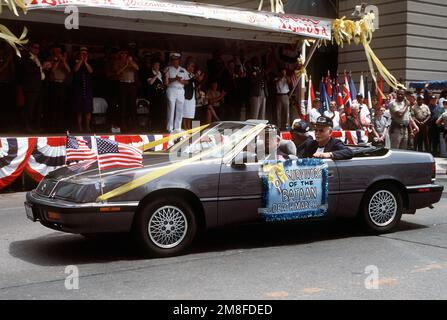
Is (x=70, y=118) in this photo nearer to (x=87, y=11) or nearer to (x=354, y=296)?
(x=87, y=11)

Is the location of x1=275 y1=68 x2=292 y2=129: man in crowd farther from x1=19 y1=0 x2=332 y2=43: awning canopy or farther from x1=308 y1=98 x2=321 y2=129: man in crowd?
x1=19 y1=0 x2=332 y2=43: awning canopy

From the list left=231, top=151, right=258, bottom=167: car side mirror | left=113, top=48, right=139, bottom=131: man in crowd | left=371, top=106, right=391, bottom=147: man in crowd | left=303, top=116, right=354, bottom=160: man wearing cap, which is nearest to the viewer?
left=231, top=151, right=258, bottom=167: car side mirror

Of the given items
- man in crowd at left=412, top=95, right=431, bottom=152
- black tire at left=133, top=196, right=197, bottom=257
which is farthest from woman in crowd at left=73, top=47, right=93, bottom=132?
man in crowd at left=412, top=95, right=431, bottom=152

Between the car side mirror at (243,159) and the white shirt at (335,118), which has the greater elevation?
the white shirt at (335,118)

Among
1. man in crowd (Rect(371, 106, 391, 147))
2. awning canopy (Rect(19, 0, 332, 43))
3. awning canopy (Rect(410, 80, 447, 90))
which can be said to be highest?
awning canopy (Rect(19, 0, 332, 43))

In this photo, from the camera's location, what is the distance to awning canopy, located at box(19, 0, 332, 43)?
39.8 feet

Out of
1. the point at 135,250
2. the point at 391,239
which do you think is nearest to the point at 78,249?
the point at 135,250

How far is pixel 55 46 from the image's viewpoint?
14.1 m

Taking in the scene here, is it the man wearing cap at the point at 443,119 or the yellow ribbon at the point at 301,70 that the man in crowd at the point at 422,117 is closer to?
the man wearing cap at the point at 443,119

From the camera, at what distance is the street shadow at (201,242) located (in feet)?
20.9

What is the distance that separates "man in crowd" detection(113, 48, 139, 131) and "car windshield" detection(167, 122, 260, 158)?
24.5ft

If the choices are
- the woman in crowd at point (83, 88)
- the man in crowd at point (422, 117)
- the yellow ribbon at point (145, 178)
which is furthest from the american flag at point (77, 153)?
the man in crowd at point (422, 117)

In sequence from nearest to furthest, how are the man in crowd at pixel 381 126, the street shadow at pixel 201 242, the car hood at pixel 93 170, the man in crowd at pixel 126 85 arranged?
→ the car hood at pixel 93 170
the street shadow at pixel 201 242
the man in crowd at pixel 126 85
the man in crowd at pixel 381 126

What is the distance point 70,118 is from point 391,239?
993 cm
